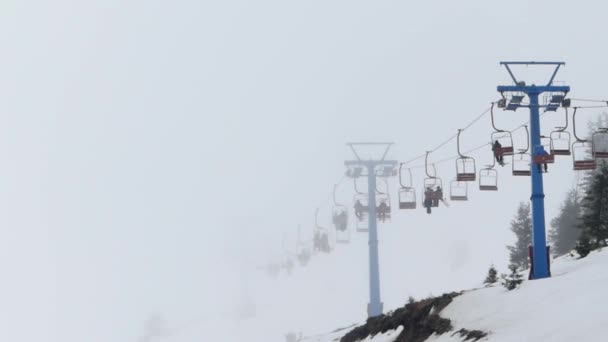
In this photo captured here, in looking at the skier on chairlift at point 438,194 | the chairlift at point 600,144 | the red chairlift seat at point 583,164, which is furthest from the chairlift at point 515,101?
the skier on chairlift at point 438,194

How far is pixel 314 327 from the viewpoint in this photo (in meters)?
106

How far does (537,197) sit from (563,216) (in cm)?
4795

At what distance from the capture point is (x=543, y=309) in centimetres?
2064

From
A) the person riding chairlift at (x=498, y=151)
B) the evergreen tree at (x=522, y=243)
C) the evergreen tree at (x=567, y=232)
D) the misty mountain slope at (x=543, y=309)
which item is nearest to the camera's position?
the misty mountain slope at (x=543, y=309)

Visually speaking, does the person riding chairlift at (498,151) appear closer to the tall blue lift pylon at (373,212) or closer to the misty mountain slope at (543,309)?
the misty mountain slope at (543,309)

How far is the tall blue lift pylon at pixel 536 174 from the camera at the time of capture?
90.0 feet

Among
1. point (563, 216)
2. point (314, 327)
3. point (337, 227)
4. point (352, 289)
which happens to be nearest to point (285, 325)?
point (314, 327)

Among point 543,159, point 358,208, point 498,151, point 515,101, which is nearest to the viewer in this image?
point 543,159

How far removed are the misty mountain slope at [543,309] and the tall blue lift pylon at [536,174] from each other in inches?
24.0

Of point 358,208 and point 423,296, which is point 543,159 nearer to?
point 358,208

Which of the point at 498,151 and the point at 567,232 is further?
the point at 567,232

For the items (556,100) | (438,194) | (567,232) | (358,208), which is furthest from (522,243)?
(556,100)

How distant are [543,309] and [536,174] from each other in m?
8.09

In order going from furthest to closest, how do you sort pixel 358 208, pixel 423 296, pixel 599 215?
pixel 423 296 < pixel 358 208 < pixel 599 215
